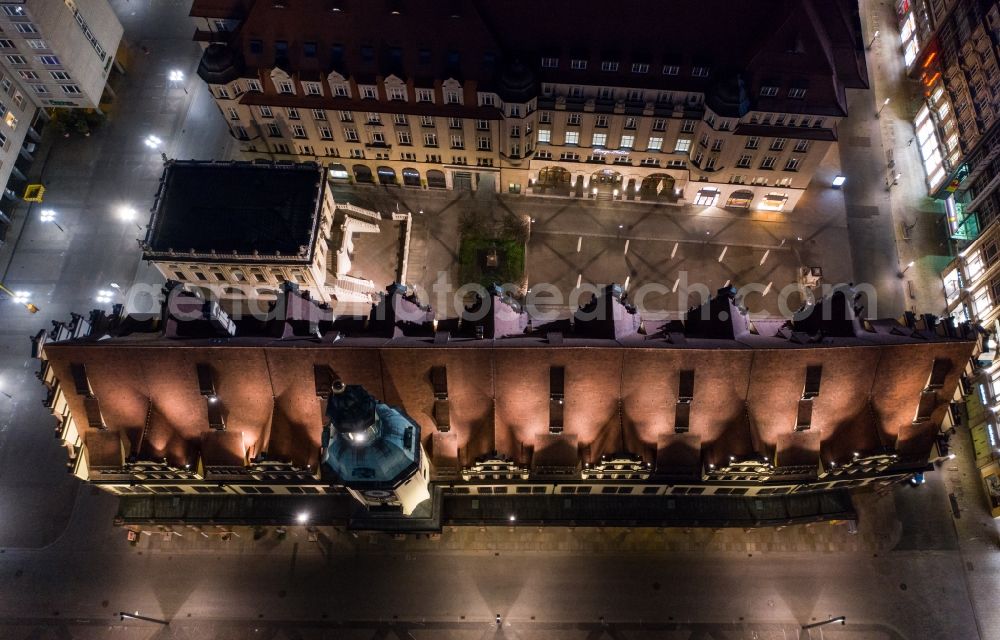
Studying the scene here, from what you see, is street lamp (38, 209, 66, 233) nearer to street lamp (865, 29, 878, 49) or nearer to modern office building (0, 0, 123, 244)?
modern office building (0, 0, 123, 244)

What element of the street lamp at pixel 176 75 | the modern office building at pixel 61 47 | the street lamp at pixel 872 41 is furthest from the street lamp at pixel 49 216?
the street lamp at pixel 872 41

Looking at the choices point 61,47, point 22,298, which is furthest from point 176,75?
point 22,298

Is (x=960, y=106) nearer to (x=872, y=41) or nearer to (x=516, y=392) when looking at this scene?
(x=872, y=41)

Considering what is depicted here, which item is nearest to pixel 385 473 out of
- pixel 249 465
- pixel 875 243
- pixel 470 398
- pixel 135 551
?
pixel 470 398

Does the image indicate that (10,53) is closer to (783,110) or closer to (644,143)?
(644,143)

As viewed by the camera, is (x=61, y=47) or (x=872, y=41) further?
(x=872, y=41)

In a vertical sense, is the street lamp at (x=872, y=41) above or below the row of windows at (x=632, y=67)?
above

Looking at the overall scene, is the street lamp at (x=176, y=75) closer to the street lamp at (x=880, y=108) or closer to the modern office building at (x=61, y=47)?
the modern office building at (x=61, y=47)
